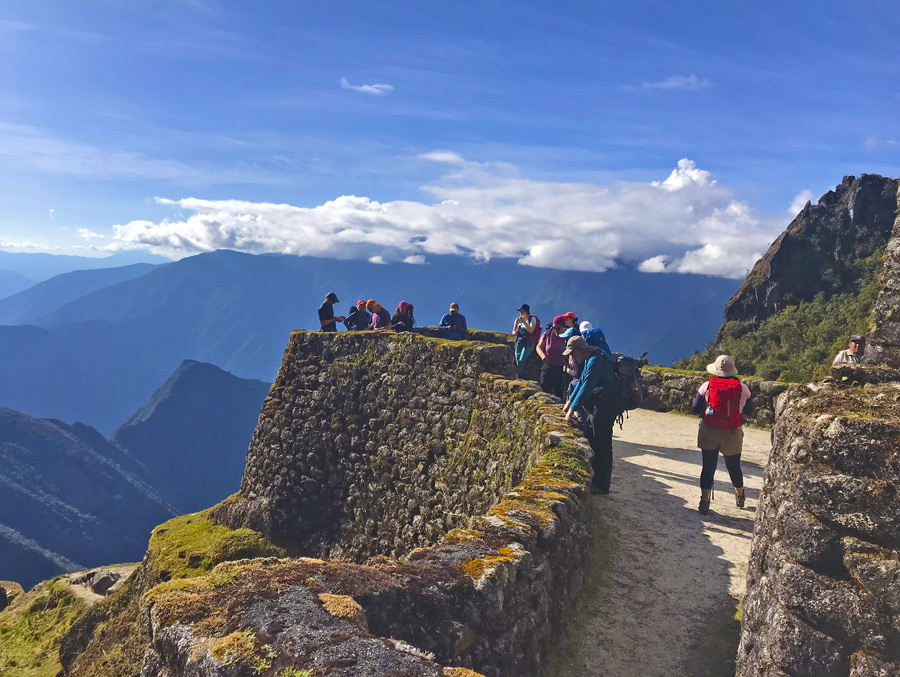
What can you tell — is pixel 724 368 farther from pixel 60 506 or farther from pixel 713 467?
pixel 60 506

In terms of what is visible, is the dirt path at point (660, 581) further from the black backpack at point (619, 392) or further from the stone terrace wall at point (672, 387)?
the stone terrace wall at point (672, 387)

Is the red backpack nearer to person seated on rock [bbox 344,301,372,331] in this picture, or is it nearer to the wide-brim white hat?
the wide-brim white hat

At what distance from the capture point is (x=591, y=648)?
251 inches

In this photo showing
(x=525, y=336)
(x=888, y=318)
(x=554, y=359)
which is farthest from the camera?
(x=525, y=336)

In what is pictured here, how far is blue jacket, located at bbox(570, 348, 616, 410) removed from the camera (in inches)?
396

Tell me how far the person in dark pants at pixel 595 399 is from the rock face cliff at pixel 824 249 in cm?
9347

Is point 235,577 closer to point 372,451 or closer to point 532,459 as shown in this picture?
point 532,459

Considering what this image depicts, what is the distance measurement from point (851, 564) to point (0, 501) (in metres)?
199

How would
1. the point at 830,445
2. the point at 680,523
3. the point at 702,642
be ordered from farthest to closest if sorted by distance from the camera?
the point at 680,523 < the point at 702,642 < the point at 830,445

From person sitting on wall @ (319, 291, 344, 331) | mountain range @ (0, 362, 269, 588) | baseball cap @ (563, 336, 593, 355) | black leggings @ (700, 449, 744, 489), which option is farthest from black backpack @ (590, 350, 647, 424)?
mountain range @ (0, 362, 269, 588)

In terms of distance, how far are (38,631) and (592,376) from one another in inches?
1297

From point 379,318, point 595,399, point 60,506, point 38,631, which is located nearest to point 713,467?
point 595,399

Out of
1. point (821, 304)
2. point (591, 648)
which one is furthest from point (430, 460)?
point (821, 304)

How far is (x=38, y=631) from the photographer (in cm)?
2877
